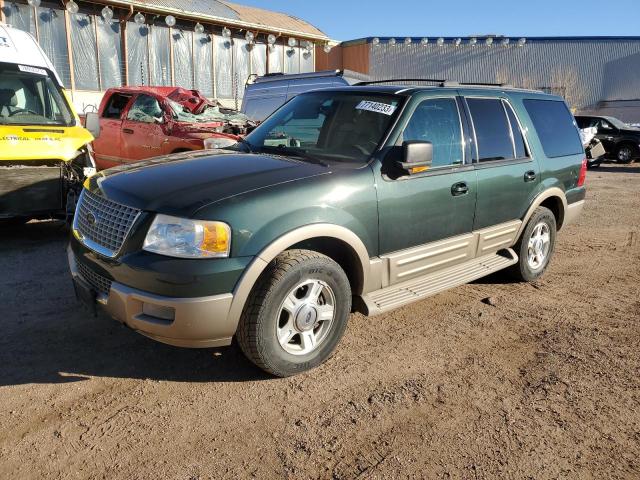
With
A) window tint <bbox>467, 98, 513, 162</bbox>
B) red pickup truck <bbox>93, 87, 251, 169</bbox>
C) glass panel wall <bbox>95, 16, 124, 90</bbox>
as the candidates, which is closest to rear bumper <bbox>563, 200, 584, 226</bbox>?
window tint <bbox>467, 98, 513, 162</bbox>

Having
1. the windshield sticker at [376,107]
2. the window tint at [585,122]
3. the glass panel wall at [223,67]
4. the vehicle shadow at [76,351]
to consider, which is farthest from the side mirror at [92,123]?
the glass panel wall at [223,67]

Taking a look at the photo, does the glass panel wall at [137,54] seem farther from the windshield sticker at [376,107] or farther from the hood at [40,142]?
the windshield sticker at [376,107]

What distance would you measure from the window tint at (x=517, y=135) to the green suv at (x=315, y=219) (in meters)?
0.02

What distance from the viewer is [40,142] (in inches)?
232

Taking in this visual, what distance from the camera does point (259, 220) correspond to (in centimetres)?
300

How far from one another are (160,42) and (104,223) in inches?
797

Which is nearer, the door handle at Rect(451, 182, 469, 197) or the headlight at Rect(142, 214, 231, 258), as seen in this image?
the headlight at Rect(142, 214, 231, 258)

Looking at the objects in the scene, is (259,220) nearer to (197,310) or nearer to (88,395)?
(197,310)

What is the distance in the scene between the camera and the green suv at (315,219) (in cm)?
291

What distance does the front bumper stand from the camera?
285cm

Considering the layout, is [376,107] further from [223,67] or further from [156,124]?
[223,67]

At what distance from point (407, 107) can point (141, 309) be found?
2365 mm

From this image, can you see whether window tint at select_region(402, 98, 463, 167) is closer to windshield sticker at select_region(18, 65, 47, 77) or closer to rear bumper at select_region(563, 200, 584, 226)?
rear bumper at select_region(563, 200, 584, 226)

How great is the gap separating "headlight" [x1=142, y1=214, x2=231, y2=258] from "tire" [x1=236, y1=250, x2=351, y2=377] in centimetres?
35
